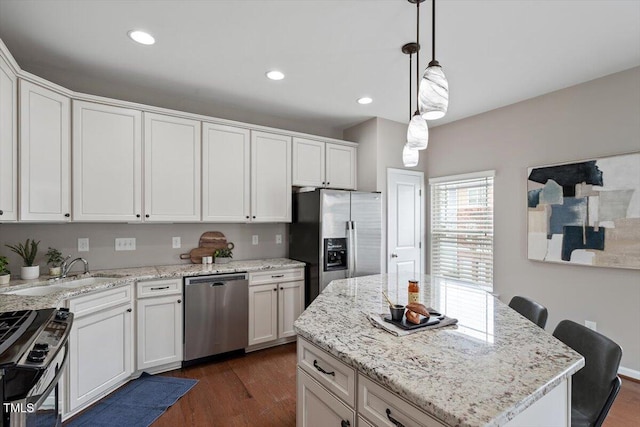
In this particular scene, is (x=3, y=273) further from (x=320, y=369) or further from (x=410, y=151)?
(x=410, y=151)

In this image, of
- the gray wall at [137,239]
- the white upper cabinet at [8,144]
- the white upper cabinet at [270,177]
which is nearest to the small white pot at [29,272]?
the gray wall at [137,239]

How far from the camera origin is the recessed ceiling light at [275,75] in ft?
9.22

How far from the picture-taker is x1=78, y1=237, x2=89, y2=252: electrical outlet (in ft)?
9.46

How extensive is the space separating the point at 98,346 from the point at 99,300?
1.14 ft

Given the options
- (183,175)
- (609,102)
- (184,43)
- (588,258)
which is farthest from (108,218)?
(609,102)

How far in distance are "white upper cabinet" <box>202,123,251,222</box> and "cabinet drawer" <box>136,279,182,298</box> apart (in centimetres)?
72

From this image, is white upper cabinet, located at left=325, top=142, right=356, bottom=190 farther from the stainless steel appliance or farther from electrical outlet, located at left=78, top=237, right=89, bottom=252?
the stainless steel appliance

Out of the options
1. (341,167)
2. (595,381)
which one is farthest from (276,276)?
(595,381)

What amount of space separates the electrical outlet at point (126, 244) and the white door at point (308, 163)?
1.83 metres

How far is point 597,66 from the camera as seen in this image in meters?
2.68

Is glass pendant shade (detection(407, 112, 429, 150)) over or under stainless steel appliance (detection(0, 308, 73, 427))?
over

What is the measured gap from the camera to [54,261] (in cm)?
262

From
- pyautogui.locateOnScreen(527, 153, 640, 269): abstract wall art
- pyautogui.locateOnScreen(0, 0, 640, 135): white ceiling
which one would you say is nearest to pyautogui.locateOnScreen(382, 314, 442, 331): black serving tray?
pyautogui.locateOnScreen(0, 0, 640, 135): white ceiling

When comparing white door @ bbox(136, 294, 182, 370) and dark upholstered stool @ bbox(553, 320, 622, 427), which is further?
white door @ bbox(136, 294, 182, 370)
